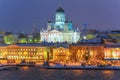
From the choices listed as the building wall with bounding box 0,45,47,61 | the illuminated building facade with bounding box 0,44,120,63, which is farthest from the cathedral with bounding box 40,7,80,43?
the building wall with bounding box 0,45,47,61

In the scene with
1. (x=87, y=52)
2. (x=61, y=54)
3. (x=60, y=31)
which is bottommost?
(x=61, y=54)

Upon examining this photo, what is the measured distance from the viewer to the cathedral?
174ft

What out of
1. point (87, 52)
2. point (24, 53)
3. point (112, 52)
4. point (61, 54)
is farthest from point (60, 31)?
point (112, 52)

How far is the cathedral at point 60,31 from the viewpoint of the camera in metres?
53.1

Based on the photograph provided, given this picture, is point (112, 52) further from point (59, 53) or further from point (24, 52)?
point (24, 52)

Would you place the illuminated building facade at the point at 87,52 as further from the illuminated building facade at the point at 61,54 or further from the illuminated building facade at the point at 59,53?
the illuminated building facade at the point at 61,54

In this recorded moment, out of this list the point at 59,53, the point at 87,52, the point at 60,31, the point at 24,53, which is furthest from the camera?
the point at 60,31

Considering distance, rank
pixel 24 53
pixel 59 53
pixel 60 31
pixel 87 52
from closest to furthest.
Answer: pixel 87 52
pixel 59 53
pixel 24 53
pixel 60 31

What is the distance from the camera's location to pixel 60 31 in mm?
53125

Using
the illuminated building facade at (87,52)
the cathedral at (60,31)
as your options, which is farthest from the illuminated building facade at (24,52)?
the cathedral at (60,31)

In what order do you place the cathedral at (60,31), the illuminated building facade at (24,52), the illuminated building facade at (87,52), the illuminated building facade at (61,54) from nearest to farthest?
1. the illuminated building facade at (87,52)
2. the illuminated building facade at (61,54)
3. the illuminated building facade at (24,52)
4. the cathedral at (60,31)

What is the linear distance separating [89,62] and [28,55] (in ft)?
22.7

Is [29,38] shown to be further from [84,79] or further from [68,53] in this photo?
[84,79]

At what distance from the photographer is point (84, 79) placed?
2653 cm
